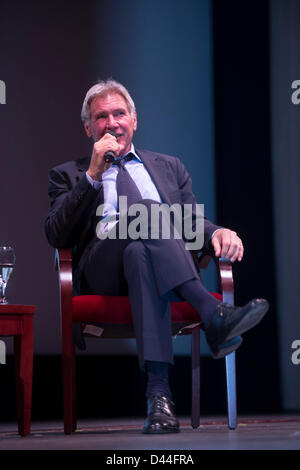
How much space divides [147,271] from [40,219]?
179 cm

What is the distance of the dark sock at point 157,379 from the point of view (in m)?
1.87

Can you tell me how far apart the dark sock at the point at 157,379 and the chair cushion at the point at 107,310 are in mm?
291

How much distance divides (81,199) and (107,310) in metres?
0.40

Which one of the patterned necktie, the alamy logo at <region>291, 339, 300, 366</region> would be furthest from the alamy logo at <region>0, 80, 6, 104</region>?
the alamy logo at <region>291, 339, 300, 366</region>

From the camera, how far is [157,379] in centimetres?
189

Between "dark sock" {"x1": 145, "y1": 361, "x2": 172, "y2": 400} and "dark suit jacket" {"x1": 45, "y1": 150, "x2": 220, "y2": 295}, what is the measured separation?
54cm

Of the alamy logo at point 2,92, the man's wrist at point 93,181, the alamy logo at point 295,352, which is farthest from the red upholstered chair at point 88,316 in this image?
the alamy logo at point 2,92

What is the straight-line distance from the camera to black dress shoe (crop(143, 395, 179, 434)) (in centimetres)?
181

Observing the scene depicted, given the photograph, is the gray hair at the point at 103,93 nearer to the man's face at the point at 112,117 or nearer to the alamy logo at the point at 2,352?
the man's face at the point at 112,117

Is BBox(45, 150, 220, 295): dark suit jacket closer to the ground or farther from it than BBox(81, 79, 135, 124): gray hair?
closer to the ground

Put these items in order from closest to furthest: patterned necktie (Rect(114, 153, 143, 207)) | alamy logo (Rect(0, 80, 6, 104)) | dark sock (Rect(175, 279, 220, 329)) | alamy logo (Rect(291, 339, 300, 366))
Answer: dark sock (Rect(175, 279, 220, 329)) → patterned necktie (Rect(114, 153, 143, 207)) → alamy logo (Rect(291, 339, 300, 366)) → alamy logo (Rect(0, 80, 6, 104))

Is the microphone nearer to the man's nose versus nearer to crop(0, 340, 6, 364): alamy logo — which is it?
the man's nose

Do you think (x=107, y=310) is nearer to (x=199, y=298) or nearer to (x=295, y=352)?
(x=199, y=298)

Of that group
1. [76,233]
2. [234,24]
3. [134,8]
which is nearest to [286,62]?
[234,24]
